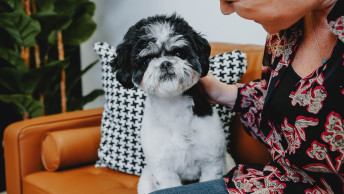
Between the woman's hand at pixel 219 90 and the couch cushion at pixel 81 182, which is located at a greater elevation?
the woman's hand at pixel 219 90

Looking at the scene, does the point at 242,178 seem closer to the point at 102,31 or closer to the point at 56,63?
the point at 56,63

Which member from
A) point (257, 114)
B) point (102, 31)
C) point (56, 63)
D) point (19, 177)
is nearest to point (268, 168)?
point (257, 114)

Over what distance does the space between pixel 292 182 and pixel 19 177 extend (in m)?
1.32

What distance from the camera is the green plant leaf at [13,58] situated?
7.19 ft

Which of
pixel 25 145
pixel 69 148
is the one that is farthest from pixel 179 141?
pixel 25 145

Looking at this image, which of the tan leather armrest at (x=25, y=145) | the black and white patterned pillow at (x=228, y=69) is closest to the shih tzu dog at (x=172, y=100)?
the black and white patterned pillow at (x=228, y=69)

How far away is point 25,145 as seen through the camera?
5.62ft

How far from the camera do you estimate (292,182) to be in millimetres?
935

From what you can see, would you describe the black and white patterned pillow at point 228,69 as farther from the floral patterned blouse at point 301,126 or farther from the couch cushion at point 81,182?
the couch cushion at point 81,182

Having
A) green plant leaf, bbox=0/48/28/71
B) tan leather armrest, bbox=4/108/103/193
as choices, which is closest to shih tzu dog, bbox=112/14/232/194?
tan leather armrest, bbox=4/108/103/193

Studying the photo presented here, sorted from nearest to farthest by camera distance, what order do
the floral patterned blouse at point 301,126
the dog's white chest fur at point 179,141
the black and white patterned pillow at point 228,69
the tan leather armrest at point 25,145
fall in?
the floral patterned blouse at point 301,126 → the dog's white chest fur at point 179,141 → the black and white patterned pillow at point 228,69 → the tan leather armrest at point 25,145

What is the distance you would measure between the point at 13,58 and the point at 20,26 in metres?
0.21

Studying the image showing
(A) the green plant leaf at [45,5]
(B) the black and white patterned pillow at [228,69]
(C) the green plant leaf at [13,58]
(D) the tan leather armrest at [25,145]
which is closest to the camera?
(B) the black and white patterned pillow at [228,69]

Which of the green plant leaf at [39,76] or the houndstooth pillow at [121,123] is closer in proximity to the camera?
the houndstooth pillow at [121,123]
